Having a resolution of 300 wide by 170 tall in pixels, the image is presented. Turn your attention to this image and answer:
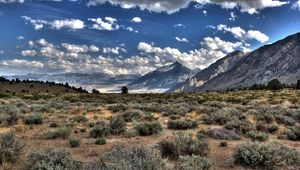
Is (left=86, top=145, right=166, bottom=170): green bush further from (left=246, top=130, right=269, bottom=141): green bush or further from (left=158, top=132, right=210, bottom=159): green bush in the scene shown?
(left=246, top=130, right=269, bottom=141): green bush

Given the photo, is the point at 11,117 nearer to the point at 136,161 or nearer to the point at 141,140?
the point at 141,140

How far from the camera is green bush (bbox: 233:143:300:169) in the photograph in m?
10.7

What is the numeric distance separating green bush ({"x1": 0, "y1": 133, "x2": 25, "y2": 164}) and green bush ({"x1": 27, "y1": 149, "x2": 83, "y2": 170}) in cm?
89

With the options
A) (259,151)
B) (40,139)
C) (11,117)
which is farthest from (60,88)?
(259,151)

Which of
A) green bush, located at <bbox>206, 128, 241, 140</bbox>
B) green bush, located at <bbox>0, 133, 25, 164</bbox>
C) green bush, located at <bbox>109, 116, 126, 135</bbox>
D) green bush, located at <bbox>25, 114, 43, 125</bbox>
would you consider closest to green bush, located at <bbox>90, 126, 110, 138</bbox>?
green bush, located at <bbox>109, 116, 126, 135</bbox>

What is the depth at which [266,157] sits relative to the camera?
10766mm

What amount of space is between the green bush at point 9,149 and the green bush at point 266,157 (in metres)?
7.08

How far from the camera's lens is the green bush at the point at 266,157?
10.7 meters

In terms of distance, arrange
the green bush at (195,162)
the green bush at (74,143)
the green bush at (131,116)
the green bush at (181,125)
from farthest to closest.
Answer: the green bush at (131,116) < the green bush at (181,125) < the green bush at (74,143) < the green bush at (195,162)

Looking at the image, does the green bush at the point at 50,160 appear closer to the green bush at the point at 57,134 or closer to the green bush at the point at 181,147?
the green bush at the point at 181,147

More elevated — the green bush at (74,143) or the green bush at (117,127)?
the green bush at (117,127)

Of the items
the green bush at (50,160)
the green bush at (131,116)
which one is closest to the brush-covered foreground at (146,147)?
the green bush at (50,160)

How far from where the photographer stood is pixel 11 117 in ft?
70.0

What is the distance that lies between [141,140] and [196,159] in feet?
19.5
